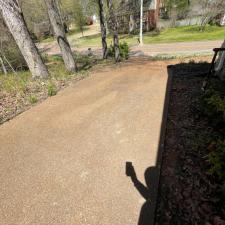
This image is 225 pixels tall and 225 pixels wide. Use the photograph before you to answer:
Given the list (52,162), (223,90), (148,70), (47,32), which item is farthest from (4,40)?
(47,32)

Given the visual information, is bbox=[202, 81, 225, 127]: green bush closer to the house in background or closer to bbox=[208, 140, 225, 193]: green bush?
bbox=[208, 140, 225, 193]: green bush

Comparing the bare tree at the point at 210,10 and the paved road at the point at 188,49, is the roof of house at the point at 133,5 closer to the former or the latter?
the bare tree at the point at 210,10

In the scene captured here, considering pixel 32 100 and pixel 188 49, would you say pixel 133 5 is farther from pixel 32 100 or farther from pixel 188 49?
pixel 32 100

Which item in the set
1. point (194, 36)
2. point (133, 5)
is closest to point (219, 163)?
point (194, 36)

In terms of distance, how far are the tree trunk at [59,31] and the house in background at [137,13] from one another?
20.4m

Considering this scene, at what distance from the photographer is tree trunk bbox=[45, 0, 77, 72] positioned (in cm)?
765

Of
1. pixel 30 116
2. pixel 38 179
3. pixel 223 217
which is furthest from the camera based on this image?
pixel 30 116

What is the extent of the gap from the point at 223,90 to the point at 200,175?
2.54m

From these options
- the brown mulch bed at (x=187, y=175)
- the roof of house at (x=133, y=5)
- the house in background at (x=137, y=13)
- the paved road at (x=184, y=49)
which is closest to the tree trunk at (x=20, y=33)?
the brown mulch bed at (x=187, y=175)

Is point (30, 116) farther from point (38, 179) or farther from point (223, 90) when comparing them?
point (223, 90)

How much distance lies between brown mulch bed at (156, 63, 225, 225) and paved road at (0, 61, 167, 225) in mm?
296

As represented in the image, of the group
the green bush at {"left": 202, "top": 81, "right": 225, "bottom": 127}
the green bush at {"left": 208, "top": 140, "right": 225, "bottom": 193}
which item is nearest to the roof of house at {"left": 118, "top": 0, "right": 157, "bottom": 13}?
the green bush at {"left": 202, "top": 81, "right": 225, "bottom": 127}

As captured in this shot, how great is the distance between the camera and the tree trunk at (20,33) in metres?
6.41

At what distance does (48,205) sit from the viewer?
2.60 metres
